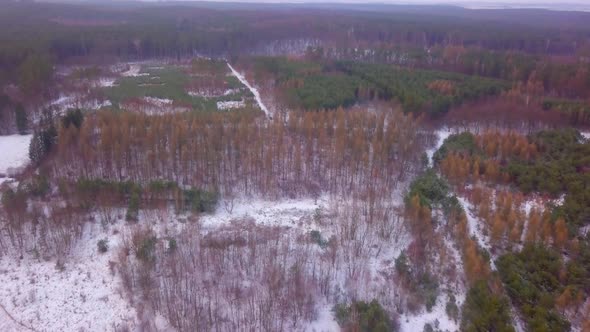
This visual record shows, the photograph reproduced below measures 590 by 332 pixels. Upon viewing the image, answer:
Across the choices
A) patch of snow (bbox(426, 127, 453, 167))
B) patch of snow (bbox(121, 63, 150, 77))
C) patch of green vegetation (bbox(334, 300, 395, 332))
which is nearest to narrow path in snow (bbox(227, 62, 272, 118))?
patch of snow (bbox(121, 63, 150, 77))

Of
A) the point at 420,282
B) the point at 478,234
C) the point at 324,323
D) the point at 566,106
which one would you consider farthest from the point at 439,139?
the point at 324,323

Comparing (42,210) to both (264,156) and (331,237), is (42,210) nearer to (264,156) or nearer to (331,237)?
(264,156)

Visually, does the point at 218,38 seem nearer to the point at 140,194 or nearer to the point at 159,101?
the point at 159,101

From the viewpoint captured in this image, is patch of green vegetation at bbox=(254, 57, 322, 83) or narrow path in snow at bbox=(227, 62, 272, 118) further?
patch of green vegetation at bbox=(254, 57, 322, 83)

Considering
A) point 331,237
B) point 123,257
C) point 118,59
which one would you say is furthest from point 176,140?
point 118,59

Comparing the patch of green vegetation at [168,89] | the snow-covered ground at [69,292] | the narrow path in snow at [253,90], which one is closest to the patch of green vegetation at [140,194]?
the snow-covered ground at [69,292]

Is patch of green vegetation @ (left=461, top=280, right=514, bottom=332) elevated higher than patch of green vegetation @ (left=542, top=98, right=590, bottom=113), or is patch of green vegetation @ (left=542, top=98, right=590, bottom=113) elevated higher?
patch of green vegetation @ (left=542, top=98, right=590, bottom=113)

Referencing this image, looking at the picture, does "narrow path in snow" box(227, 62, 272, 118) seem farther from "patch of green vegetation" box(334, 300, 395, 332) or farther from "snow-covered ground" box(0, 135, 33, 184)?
"patch of green vegetation" box(334, 300, 395, 332)

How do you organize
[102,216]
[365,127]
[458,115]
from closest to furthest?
[102,216] → [365,127] → [458,115]
